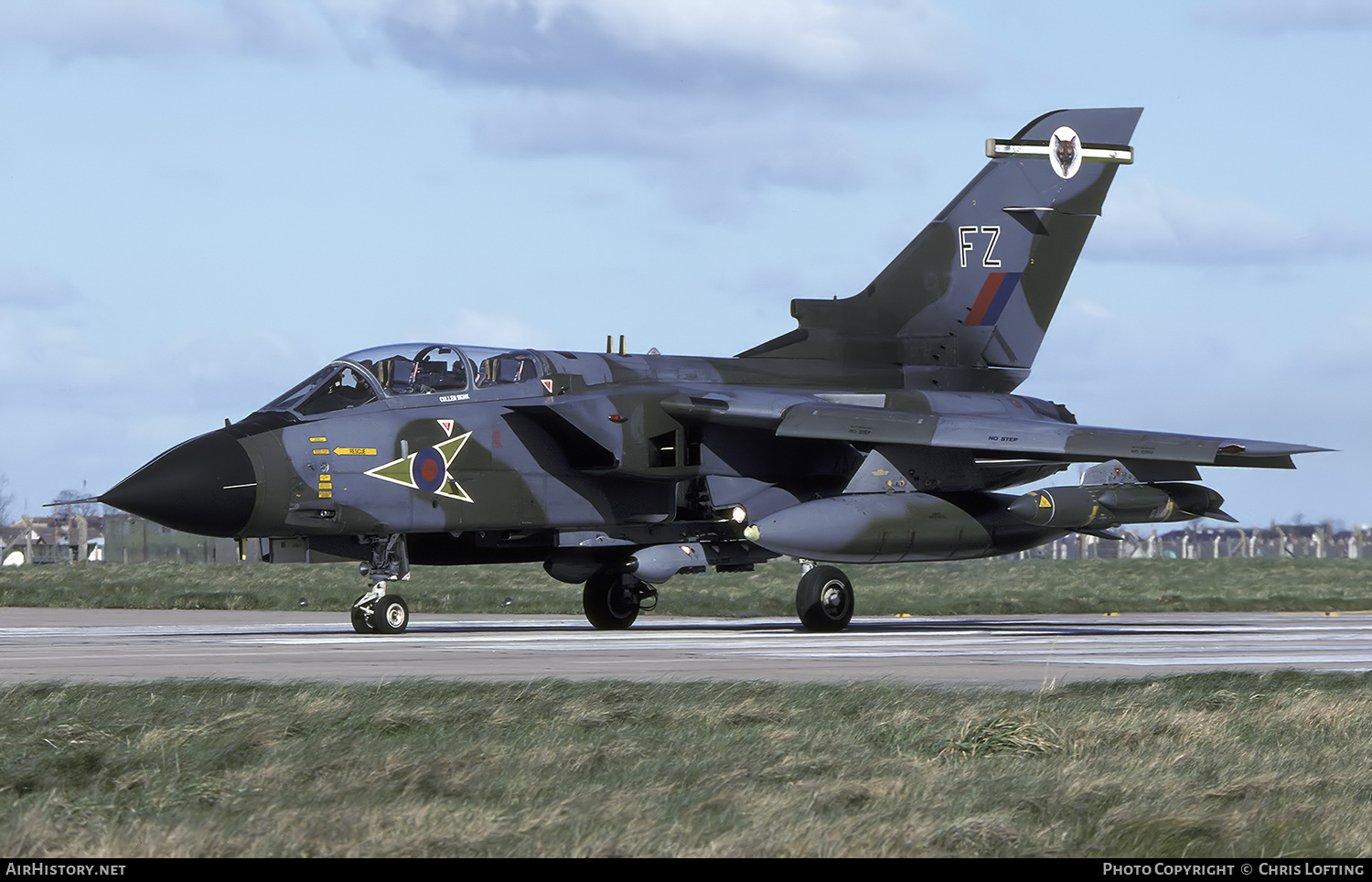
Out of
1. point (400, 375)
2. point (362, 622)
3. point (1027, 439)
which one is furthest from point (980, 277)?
point (362, 622)

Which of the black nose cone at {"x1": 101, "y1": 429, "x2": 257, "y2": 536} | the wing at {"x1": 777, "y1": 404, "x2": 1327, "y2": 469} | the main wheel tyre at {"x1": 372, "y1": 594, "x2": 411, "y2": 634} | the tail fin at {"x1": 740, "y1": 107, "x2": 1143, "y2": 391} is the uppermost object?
the tail fin at {"x1": 740, "y1": 107, "x2": 1143, "y2": 391}

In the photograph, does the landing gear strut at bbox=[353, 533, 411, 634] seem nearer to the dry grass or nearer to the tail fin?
the tail fin

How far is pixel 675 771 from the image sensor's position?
6.74 meters

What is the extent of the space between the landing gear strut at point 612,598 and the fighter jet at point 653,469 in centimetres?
3

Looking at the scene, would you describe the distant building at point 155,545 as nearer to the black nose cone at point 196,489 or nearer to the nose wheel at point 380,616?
the nose wheel at point 380,616

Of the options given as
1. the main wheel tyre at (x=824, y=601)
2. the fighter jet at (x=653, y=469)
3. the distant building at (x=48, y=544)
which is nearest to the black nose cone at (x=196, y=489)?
the fighter jet at (x=653, y=469)

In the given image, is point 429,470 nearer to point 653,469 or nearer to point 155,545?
point 653,469

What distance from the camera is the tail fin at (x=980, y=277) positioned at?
73.4ft

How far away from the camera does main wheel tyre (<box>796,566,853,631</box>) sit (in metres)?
19.1

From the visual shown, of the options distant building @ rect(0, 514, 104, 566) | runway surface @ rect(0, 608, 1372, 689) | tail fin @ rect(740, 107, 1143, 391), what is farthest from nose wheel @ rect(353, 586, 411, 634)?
distant building @ rect(0, 514, 104, 566)

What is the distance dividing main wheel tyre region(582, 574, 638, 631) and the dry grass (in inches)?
404

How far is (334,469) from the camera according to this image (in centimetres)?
1700

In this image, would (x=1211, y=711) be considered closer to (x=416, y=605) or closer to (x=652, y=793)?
(x=652, y=793)
